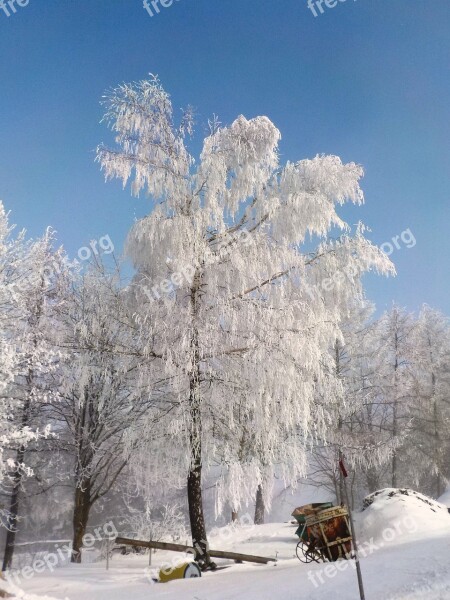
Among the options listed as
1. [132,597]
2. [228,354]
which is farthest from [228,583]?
[228,354]

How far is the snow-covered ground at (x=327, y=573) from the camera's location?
5.59 meters

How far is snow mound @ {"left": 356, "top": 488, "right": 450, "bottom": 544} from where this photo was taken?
884 cm

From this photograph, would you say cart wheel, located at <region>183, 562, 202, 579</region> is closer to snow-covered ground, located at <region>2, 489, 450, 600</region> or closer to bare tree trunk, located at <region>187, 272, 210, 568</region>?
snow-covered ground, located at <region>2, 489, 450, 600</region>

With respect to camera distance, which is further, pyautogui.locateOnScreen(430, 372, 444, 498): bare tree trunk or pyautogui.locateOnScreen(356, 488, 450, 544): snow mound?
pyautogui.locateOnScreen(430, 372, 444, 498): bare tree trunk

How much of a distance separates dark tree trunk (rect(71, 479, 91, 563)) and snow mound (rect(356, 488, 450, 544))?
24.3 feet

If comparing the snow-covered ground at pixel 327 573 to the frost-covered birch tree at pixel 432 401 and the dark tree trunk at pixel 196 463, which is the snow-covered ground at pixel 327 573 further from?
the frost-covered birch tree at pixel 432 401

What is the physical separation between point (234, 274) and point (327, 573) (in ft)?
18.2

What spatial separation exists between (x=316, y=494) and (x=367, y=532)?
65.1 feet

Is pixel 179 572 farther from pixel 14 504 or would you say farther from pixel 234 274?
pixel 14 504

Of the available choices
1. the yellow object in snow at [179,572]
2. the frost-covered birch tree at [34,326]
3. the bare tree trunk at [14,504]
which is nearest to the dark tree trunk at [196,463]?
the yellow object in snow at [179,572]

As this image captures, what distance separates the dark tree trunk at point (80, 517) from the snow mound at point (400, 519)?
742cm

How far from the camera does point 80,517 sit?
12430 millimetres

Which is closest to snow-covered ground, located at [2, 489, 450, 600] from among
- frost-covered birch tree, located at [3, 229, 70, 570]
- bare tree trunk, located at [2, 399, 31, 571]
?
bare tree trunk, located at [2, 399, 31, 571]

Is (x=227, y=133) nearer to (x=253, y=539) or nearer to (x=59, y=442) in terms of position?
(x=59, y=442)
